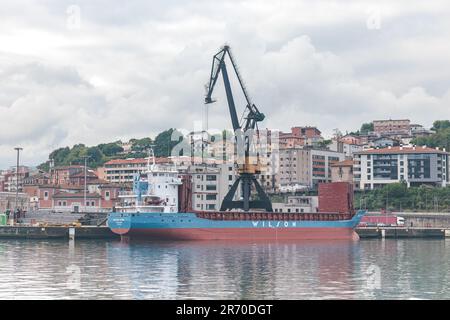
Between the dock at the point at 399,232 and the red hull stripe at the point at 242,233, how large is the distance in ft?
13.6

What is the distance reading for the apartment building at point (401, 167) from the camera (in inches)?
4112

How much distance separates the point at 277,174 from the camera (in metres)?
120

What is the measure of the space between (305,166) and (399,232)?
41592mm

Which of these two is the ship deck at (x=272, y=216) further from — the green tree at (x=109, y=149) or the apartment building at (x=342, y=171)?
the green tree at (x=109, y=149)

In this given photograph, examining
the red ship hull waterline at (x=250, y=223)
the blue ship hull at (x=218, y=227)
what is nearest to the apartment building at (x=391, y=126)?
the red ship hull waterline at (x=250, y=223)

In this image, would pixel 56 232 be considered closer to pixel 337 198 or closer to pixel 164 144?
pixel 337 198

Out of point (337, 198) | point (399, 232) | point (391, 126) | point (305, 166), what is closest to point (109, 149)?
point (305, 166)

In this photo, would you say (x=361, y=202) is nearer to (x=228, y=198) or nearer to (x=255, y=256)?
(x=228, y=198)

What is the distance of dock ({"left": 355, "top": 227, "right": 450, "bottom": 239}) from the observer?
237 feet

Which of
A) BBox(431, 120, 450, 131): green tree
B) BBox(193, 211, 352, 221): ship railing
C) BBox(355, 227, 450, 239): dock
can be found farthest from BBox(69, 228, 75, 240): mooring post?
BBox(431, 120, 450, 131): green tree
